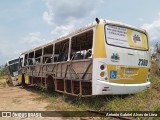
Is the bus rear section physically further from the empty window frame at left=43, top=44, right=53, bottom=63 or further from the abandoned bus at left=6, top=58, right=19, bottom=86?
the abandoned bus at left=6, top=58, right=19, bottom=86

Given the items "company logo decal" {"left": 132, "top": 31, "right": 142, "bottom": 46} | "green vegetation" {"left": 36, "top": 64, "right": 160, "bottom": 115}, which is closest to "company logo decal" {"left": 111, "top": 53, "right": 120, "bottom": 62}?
"company logo decal" {"left": 132, "top": 31, "right": 142, "bottom": 46}

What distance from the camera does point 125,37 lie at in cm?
814

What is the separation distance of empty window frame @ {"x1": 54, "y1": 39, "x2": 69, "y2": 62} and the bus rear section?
2678mm

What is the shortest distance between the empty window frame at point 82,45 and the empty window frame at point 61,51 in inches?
13.9

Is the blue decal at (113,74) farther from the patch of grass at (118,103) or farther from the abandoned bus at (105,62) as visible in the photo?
the patch of grass at (118,103)

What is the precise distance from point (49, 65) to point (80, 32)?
3444 millimetres

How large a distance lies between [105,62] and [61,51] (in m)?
3.67

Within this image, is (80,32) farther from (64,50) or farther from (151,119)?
(151,119)

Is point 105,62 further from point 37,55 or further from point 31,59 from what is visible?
point 31,59

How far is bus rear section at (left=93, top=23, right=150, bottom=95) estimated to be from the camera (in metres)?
7.35

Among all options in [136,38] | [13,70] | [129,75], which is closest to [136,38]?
[136,38]

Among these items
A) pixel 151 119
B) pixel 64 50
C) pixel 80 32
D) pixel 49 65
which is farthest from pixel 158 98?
pixel 49 65

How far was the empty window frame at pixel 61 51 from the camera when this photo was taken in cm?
1016

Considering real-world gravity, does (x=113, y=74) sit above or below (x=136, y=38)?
below
